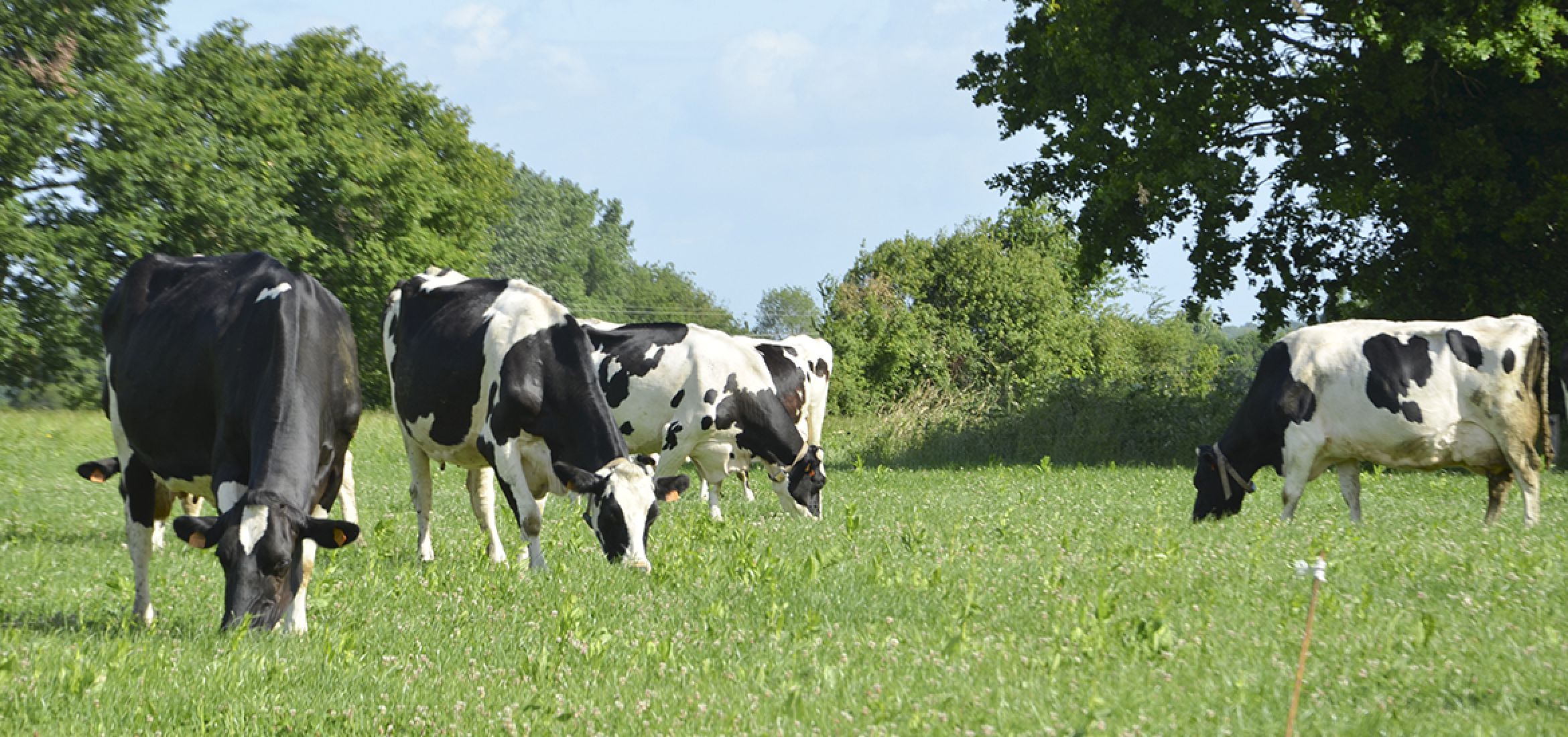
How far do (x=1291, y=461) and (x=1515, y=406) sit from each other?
2.41 m

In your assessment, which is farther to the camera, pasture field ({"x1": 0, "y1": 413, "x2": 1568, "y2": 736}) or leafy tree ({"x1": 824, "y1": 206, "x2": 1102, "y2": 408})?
leafy tree ({"x1": 824, "y1": 206, "x2": 1102, "y2": 408})

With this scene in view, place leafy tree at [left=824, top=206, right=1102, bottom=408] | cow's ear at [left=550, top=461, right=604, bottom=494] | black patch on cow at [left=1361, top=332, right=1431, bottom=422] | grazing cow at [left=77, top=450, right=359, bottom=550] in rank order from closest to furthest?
1. grazing cow at [left=77, top=450, right=359, bottom=550]
2. cow's ear at [left=550, top=461, right=604, bottom=494]
3. black patch on cow at [left=1361, top=332, right=1431, bottom=422]
4. leafy tree at [left=824, top=206, right=1102, bottom=408]

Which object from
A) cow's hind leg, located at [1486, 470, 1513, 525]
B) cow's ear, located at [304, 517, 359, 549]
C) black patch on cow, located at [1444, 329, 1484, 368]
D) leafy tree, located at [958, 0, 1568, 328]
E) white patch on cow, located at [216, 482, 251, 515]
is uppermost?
leafy tree, located at [958, 0, 1568, 328]

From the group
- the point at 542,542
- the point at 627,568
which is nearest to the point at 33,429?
the point at 542,542

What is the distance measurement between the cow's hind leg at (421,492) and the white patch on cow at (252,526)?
4490 mm

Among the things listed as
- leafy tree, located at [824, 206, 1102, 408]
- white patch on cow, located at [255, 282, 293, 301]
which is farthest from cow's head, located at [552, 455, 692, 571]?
leafy tree, located at [824, 206, 1102, 408]

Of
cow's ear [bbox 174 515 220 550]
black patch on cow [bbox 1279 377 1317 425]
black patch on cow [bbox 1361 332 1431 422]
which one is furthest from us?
black patch on cow [bbox 1279 377 1317 425]

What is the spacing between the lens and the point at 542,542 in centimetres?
1298

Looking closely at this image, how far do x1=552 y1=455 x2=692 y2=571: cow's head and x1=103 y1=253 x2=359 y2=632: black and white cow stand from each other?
213 centimetres

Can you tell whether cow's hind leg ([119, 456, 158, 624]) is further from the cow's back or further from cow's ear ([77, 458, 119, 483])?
the cow's back

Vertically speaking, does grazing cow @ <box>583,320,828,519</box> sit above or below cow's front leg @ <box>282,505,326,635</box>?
above

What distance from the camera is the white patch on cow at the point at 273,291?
29.6ft

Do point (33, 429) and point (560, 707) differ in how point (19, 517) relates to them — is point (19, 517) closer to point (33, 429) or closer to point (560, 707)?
point (560, 707)

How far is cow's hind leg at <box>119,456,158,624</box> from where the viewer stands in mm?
8875
